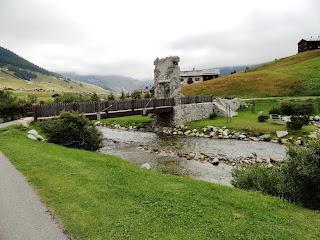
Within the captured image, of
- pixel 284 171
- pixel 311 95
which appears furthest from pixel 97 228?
pixel 311 95

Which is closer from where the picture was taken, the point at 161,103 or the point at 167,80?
the point at 161,103

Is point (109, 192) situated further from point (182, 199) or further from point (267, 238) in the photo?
point (267, 238)

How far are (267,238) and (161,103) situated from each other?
49.6 m

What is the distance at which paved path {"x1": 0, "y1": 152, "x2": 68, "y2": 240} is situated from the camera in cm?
1151

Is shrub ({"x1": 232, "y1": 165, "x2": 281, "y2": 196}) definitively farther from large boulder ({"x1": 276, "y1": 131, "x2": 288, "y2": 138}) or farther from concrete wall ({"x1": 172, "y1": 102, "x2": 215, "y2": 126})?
concrete wall ({"x1": 172, "y1": 102, "x2": 215, "y2": 126})

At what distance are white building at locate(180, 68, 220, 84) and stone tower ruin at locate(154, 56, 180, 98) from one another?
6300cm

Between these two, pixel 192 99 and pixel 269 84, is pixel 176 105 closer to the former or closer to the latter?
pixel 192 99

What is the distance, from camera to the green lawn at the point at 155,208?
11.7m

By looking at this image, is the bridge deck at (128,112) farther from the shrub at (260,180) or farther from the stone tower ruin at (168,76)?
the shrub at (260,180)

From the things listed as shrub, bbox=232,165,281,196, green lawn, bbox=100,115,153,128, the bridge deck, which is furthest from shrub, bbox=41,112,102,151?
green lawn, bbox=100,115,153,128

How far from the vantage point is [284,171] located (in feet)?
54.1

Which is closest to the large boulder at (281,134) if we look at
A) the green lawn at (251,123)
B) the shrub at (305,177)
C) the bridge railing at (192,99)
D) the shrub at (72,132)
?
the green lawn at (251,123)

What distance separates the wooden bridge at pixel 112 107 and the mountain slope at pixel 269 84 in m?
24.8

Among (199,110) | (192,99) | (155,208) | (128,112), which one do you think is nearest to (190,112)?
(199,110)
